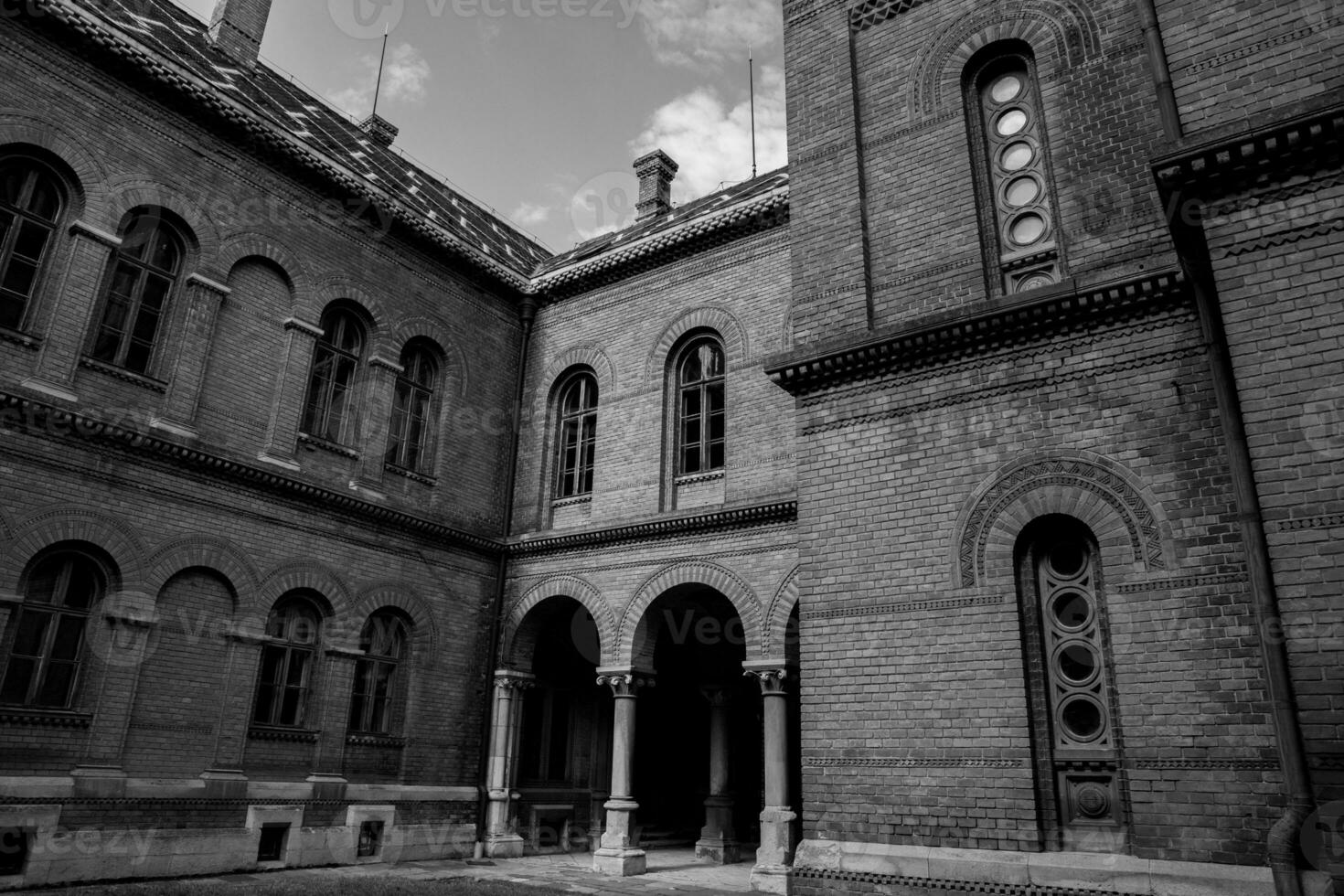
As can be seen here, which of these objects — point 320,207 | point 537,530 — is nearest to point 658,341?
point 537,530

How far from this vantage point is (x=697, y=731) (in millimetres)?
17781

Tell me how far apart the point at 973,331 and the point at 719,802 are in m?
9.78

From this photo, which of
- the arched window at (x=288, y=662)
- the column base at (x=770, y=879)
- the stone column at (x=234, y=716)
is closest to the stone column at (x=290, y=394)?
the arched window at (x=288, y=662)

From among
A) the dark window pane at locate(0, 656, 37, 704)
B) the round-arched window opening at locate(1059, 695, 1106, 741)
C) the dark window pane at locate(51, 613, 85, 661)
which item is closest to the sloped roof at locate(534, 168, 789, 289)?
the round-arched window opening at locate(1059, 695, 1106, 741)

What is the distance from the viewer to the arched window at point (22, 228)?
409 inches

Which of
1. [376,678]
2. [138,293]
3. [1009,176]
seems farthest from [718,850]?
[138,293]

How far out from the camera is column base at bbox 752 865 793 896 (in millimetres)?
10977

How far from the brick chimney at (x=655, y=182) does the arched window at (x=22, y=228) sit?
11.2 m

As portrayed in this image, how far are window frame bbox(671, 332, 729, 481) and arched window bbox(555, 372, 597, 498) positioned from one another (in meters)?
1.62

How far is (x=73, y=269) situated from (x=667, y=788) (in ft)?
41.2

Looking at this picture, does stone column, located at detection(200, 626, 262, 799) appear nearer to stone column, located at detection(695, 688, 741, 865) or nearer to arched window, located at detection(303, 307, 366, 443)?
arched window, located at detection(303, 307, 366, 443)

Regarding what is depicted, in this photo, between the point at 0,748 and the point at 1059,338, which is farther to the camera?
the point at 0,748

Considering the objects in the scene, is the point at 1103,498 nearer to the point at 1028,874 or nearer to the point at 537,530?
the point at 1028,874

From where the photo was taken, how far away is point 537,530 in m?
15.4
